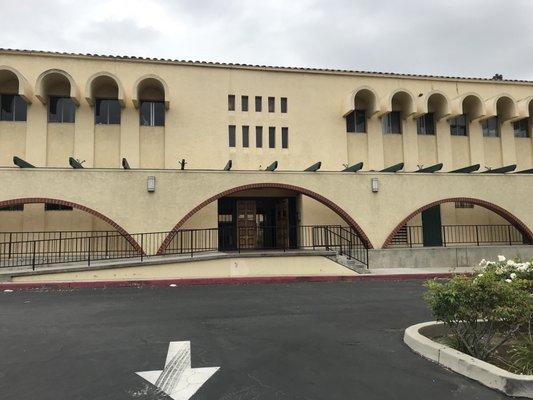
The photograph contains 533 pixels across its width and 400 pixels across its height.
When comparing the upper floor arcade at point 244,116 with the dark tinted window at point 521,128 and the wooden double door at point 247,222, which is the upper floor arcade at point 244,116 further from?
the wooden double door at point 247,222

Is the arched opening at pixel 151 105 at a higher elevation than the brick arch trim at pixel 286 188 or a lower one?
higher

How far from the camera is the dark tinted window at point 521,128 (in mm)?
23344

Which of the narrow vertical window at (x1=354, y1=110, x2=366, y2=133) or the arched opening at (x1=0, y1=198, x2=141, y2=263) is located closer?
the arched opening at (x1=0, y1=198, x2=141, y2=263)

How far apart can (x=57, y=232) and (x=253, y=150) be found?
9370 millimetres

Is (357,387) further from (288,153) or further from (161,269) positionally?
(288,153)

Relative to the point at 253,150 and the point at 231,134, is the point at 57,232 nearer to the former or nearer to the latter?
the point at 231,134

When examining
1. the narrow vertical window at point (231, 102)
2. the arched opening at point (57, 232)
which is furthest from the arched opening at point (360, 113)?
the arched opening at point (57, 232)

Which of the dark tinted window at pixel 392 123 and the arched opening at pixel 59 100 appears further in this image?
the dark tinted window at pixel 392 123

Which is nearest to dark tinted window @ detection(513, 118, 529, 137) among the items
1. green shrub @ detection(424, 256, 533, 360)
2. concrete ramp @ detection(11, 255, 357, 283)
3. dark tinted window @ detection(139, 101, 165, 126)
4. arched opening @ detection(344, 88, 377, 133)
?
arched opening @ detection(344, 88, 377, 133)

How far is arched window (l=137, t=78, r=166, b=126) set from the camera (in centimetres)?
1925

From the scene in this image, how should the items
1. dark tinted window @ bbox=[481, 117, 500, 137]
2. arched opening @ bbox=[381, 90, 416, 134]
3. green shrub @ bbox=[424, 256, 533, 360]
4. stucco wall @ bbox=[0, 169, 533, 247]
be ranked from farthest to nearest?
dark tinted window @ bbox=[481, 117, 500, 137], arched opening @ bbox=[381, 90, 416, 134], stucco wall @ bbox=[0, 169, 533, 247], green shrub @ bbox=[424, 256, 533, 360]

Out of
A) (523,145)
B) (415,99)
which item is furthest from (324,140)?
(523,145)

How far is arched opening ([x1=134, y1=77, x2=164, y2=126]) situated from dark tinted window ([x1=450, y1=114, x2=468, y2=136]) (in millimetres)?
15599

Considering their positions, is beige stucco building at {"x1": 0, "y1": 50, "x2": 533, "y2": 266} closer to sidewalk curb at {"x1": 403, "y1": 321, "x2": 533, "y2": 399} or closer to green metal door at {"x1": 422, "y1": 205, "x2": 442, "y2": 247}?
green metal door at {"x1": 422, "y1": 205, "x2": 442, "y2": 247}
